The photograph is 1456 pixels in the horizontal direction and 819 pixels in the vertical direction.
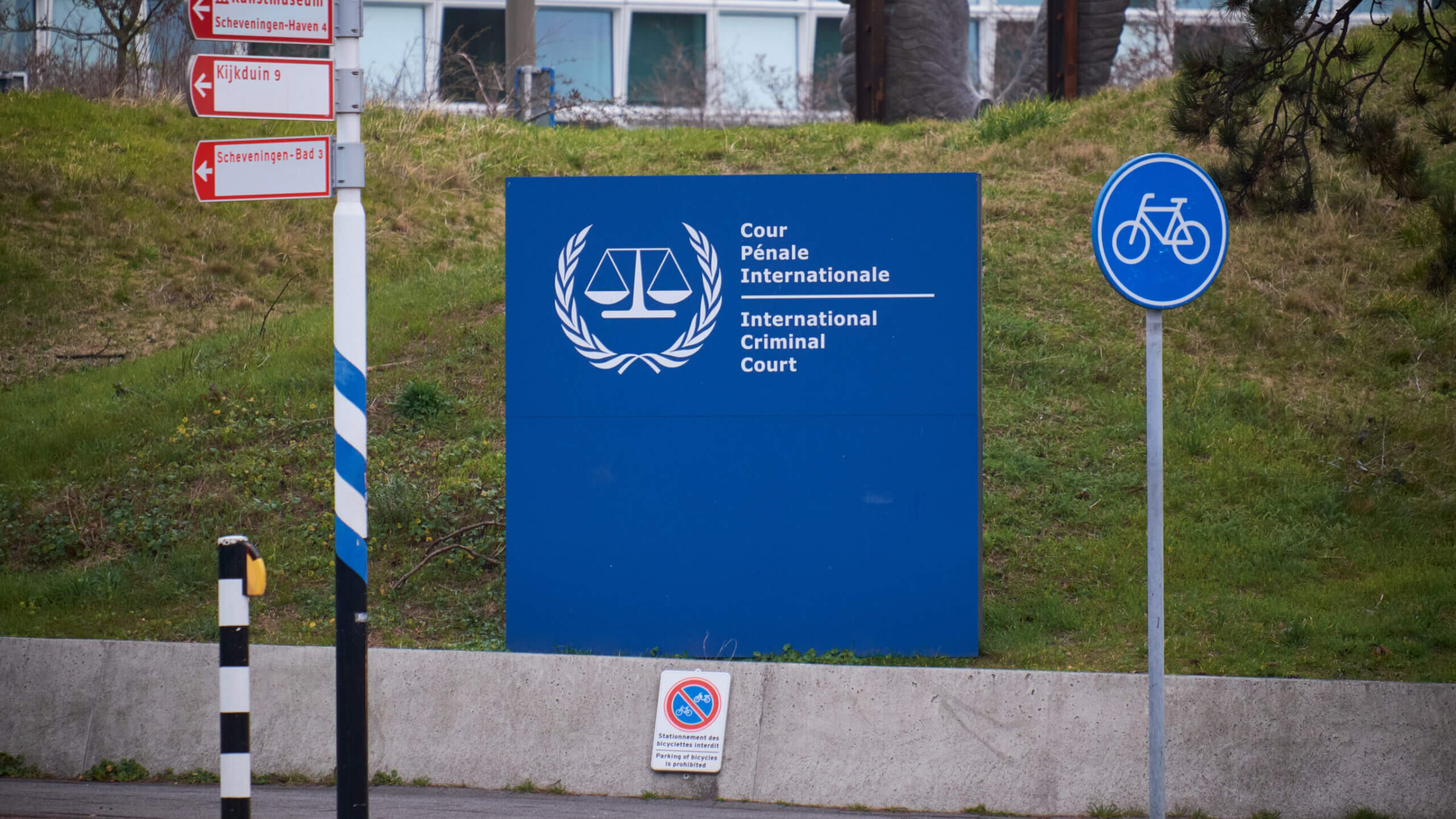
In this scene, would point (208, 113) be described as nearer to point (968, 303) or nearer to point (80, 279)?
point (968, 303)

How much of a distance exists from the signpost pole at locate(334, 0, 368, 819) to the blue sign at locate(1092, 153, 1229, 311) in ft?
9.85

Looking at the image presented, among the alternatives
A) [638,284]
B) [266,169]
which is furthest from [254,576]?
[638,284]

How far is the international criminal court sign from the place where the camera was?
7.89 meters

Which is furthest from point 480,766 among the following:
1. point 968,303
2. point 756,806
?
point 968,303

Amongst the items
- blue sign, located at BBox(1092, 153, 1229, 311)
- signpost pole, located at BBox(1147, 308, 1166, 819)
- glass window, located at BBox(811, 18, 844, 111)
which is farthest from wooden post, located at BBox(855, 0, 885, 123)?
glass window, located at BBox(811, 18, 844, 111)

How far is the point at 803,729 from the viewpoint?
21.3 feet

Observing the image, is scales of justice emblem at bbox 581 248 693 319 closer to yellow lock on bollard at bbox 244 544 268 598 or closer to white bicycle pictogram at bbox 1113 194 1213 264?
white bicycle pictogram at bbox 1113 194 1213 264

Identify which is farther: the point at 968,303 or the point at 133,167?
the point at 133,167

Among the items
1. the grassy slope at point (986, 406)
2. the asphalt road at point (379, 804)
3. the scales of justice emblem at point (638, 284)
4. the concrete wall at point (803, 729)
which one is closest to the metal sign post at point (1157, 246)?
the concrete wall at point (803, 729)

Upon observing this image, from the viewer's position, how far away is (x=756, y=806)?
6.30 metres

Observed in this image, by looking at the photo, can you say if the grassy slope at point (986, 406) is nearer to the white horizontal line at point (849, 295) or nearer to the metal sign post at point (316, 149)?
the white horizontal line at point (849, 295)

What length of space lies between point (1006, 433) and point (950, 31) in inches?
380

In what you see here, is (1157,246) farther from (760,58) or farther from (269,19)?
(760,58)

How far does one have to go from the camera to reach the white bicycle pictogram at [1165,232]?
5227 millimetres
